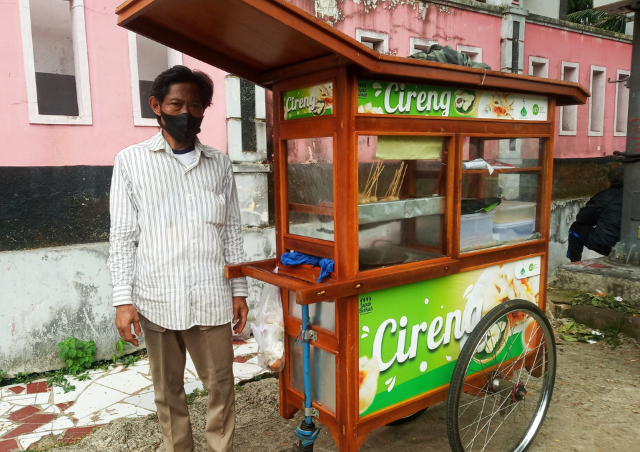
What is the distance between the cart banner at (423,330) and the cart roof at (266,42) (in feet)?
3.55

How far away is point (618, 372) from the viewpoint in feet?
14.3

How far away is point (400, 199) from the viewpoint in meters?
2.75

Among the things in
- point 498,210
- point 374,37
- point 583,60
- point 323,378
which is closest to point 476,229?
point 498,210

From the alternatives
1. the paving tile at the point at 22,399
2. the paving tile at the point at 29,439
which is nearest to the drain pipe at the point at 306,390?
the paving tile at the point at 29,439

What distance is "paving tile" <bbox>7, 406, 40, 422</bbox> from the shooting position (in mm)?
3752

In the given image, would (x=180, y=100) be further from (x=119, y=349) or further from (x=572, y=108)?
(x=572, y=108)

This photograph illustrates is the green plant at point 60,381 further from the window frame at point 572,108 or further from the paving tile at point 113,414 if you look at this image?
the window frame at point 572,108

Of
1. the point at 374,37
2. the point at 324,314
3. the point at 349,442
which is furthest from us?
the point at 374,37

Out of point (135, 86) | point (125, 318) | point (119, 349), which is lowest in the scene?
point (119, 349)

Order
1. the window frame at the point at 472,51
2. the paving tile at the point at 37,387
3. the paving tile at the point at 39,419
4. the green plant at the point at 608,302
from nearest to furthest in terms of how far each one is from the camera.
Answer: the paving tile at the point at 39,419
the paving tile at the point at 37,387
the green plant at the point at 608,302
the window frame at the point at 472,51

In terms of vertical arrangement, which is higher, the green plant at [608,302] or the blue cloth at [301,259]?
the blue cloth at [301,259]

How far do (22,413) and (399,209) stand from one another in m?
3.31

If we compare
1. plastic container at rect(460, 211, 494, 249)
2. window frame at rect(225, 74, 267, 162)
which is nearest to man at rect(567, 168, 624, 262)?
plastic container at rect(460, 211, 494, 249)

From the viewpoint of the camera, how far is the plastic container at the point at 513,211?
10.6 ft
